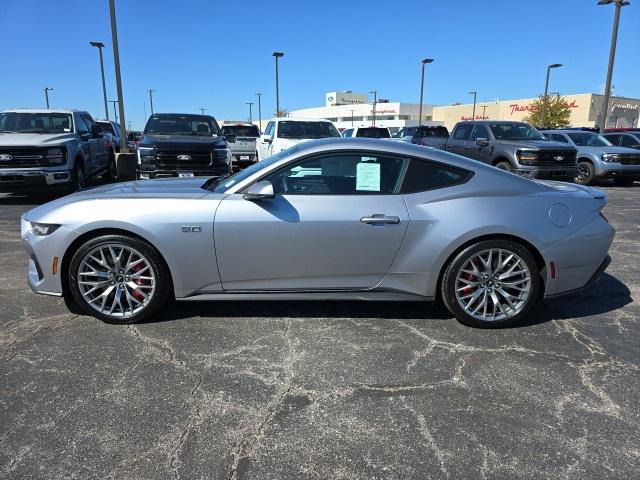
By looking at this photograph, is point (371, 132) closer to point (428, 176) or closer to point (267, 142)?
point (267, 142)

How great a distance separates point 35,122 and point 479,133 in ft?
35.7

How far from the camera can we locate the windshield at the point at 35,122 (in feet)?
34.6

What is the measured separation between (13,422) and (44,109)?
10085 millimetres

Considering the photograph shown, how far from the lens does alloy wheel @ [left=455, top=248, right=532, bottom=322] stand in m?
3.87

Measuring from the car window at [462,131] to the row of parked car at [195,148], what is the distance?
0.04m

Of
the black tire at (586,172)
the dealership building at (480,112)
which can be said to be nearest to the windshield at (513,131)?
the black tire at (586,172)

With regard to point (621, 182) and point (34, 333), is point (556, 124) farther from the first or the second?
point (34, 333)

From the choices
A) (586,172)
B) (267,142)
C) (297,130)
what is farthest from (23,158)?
(586,172)

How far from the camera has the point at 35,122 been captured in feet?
35.2

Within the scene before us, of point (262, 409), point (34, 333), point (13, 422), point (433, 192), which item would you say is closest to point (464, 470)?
point (262, 409)

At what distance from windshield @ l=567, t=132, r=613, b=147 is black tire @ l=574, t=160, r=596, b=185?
0.79m

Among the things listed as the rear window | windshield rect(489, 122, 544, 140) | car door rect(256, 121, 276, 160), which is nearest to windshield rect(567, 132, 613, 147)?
windshield rect(489, 122, 544, 140)

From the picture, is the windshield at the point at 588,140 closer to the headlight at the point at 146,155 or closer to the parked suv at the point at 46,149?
the headlight at the point at 146,155

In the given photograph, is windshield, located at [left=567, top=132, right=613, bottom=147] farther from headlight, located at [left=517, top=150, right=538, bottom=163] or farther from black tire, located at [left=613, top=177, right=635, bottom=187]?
headlight, located at [left=517, top=150, right=538, bottom=163]
